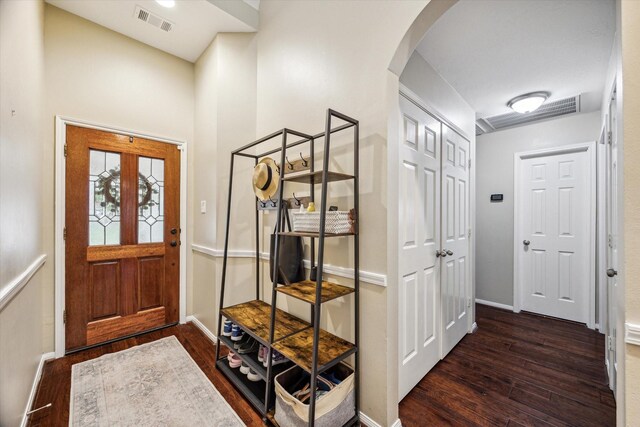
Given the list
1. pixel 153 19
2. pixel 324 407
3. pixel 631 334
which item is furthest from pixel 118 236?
pixel 631 334

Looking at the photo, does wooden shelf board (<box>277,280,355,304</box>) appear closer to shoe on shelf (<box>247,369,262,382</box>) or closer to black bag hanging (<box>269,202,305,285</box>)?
black bag hanging (<box>269,202,305,285</box>)

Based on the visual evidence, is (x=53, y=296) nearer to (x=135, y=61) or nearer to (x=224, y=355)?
(x=224, y=355)

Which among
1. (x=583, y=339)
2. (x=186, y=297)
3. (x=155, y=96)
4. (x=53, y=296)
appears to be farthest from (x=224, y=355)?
(x=583, y=339)

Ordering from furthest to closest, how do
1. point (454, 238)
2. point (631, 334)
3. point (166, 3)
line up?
point (454, 238)
point (166, 3)
point (631, 334)

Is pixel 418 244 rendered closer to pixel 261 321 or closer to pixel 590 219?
pixel 261 321

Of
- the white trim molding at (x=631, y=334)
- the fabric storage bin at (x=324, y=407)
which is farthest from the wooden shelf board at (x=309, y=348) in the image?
the white trim molding at (x=631, y=334)

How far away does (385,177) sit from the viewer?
1430 mm

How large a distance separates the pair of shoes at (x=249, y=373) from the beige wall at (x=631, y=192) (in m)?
1.83

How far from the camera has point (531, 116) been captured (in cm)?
329

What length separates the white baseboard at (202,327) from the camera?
8.26 feet

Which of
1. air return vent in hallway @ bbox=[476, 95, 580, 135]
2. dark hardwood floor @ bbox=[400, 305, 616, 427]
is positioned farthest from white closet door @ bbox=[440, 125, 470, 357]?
air return vent in hallway @ bbox=[476, 95, 580, 135]

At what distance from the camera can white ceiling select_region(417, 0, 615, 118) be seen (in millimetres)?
1703

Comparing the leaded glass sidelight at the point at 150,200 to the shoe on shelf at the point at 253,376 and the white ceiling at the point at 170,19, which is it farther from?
the shoe on shelf at the point at 253,376

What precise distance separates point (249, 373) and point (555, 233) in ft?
12.6
